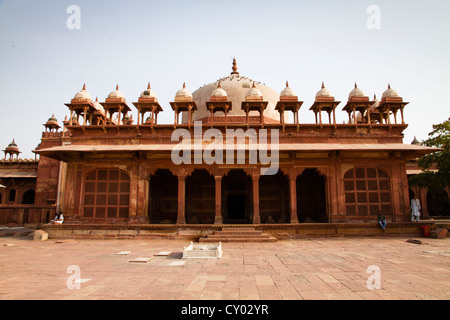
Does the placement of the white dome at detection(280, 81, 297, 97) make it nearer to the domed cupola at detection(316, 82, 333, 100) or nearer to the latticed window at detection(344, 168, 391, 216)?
the domed cupola at detection(316, 82, 333, 100)

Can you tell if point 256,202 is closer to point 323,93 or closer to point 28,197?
point 323,93

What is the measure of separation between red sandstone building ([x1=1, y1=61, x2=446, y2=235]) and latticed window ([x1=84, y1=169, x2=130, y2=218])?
0.18 feet

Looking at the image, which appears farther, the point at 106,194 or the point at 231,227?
the point at 106,194

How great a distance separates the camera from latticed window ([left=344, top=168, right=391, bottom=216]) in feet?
49.7

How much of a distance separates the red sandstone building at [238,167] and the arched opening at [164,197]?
0.21ft

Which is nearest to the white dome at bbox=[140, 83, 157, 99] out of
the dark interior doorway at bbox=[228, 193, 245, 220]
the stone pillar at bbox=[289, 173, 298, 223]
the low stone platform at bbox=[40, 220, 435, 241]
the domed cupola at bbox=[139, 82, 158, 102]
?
Answer: the domed cupola at bbox=[139, 82, 158, 102]

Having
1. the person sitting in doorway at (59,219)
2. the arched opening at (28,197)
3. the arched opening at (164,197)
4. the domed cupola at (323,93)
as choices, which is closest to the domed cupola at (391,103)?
the domed cupola at (323,93)

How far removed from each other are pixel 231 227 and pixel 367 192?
7735mm

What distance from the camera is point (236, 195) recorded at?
18406 millimetres

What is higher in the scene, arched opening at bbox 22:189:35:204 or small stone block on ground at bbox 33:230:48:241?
arched opening at bbox 22:189:35:204

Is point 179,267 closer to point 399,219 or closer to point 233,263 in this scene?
point 233,263

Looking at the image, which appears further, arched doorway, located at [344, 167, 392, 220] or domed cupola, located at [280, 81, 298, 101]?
domed cupola, located at [280, 81, 298, 101]

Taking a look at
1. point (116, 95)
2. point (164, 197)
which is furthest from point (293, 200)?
point (116, 95)

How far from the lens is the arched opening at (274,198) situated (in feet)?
58.5
